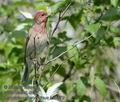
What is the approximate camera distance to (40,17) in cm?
542

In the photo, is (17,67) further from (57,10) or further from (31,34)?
(57,10)

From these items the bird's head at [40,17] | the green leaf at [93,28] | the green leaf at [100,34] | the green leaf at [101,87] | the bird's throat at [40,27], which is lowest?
the green leaf at [101,87]

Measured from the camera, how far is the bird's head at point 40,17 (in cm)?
Answer: 529

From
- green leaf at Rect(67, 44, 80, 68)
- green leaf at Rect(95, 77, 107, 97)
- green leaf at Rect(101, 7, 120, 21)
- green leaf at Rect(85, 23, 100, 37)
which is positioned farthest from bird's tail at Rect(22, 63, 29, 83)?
green leaf at Rect(101, 7, 120, 21)

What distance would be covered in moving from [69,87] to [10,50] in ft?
2.86

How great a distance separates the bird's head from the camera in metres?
5.29

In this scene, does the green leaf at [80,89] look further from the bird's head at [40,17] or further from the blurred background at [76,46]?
the bird's head at [40,17]

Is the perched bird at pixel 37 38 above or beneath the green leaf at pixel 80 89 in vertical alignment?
above

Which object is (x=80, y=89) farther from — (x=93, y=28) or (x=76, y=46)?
(x=93, y=28)

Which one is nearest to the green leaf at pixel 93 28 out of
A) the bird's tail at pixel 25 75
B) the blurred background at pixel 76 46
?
the blurred background at pixel 76 46

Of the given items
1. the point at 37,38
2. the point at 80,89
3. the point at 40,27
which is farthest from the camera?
the point at 40,27

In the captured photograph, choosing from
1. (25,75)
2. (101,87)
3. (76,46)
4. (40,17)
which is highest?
(40,17)

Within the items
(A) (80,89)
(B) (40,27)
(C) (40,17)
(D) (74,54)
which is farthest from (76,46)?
(B) (40,27)

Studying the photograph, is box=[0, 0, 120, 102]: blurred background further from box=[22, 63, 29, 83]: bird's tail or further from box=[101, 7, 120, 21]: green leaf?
box=[22, 63, 29, 83]: bird's tail
